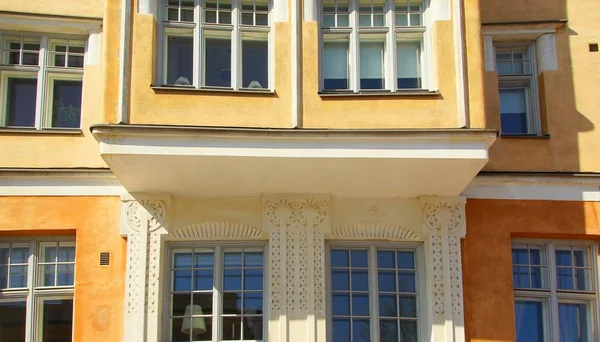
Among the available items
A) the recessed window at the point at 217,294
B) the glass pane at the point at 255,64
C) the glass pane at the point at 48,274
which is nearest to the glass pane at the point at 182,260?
the recessed window at the point at 217,294

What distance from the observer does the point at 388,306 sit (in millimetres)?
13219

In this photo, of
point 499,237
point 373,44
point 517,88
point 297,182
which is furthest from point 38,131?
point 517,88

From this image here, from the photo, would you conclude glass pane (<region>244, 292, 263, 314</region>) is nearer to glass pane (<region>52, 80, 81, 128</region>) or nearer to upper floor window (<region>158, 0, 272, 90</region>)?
upper floor window (<region>158, 0, 272, 90</region>)

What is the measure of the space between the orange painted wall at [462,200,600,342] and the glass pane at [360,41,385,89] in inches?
93.2

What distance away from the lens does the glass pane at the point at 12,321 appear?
12.9m

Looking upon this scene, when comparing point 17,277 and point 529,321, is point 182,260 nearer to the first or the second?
point 17,277

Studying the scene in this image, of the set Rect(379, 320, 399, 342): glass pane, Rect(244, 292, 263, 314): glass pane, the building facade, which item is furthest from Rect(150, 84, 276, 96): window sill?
Rect(379, 320, 399, 342): glass pane

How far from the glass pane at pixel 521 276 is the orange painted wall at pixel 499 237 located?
0.30 metres

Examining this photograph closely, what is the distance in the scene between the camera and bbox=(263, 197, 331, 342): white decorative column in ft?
41.9

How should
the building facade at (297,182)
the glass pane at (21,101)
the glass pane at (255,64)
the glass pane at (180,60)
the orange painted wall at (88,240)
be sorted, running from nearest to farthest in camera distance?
the building facade at (297,182)
the glass pane at (180,60)
the glass pane at (255,64)
the orange painted wall at (88,240)
the glass pane at (21,101)

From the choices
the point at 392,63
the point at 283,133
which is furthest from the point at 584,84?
the point at 283,133

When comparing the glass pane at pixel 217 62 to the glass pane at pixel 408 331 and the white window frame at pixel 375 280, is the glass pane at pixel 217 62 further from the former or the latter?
the glass pane at pixel 408 331

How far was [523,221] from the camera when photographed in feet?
43.7

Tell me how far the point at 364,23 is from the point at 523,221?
3725 millimetres
